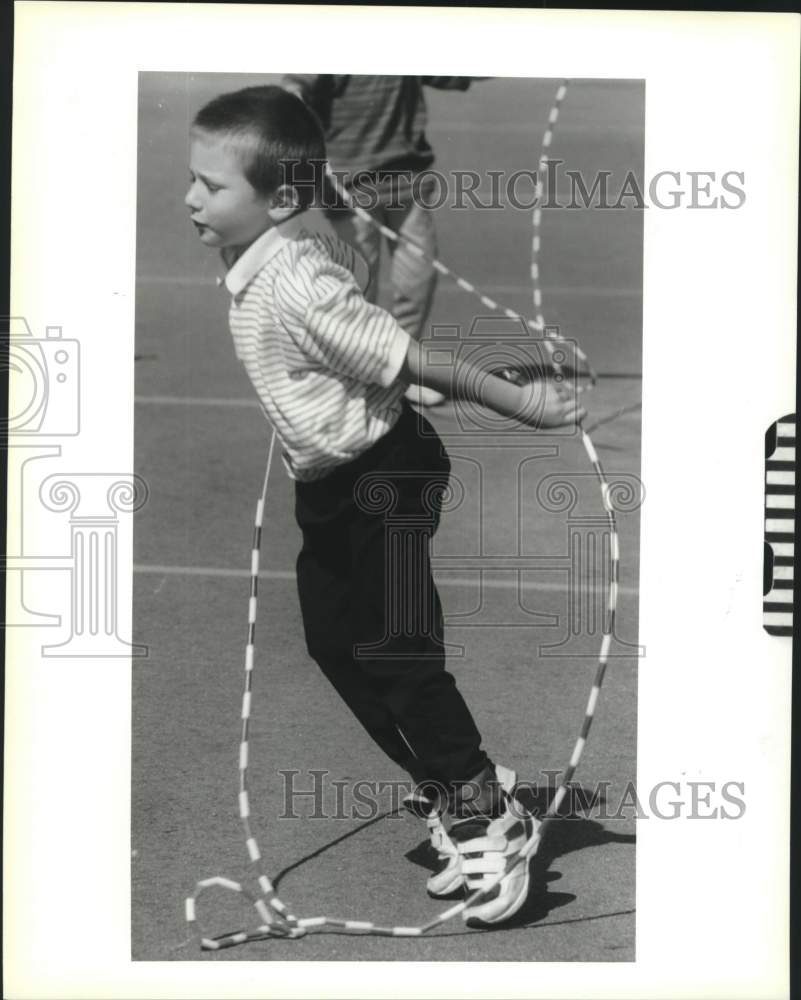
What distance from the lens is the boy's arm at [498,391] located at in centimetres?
332

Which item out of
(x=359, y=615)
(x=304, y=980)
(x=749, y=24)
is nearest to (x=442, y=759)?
(x=359, y=615)

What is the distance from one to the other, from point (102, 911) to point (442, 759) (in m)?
0.87

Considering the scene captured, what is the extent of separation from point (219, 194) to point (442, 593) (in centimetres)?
104

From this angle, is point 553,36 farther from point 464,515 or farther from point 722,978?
point 722,978

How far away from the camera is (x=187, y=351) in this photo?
3.31m

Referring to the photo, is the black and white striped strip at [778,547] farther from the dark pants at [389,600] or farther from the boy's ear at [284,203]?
the boy's ear at [284,203]

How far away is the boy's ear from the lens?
10.8 ft

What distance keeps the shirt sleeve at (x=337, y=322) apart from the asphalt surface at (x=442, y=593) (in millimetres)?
139

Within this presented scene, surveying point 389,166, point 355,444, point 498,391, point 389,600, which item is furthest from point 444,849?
point 389,166
